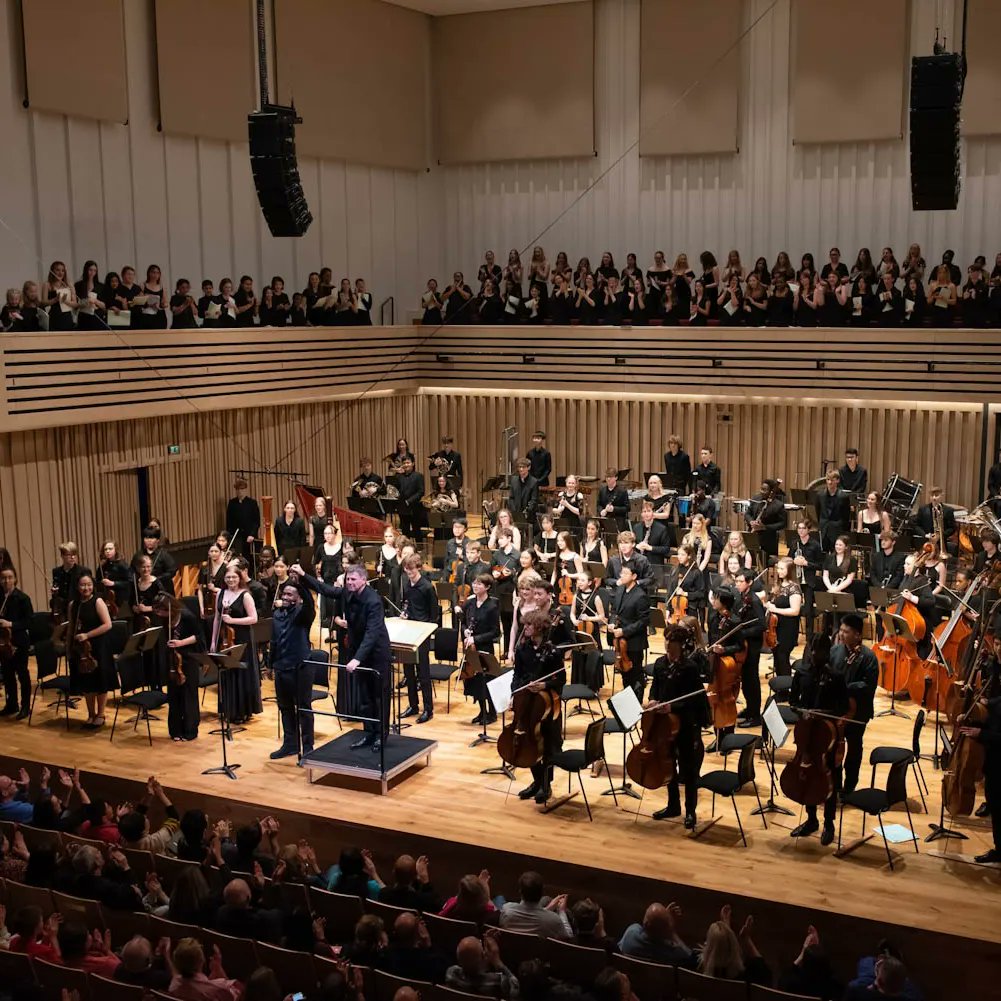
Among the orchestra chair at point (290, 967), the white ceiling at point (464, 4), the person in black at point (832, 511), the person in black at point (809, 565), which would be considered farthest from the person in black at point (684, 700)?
the white ceiling at point (464, 4)

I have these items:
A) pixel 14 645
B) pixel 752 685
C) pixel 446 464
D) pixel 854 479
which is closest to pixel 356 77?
pixel 446 464

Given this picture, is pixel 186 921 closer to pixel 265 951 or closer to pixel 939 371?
pixel 265 951

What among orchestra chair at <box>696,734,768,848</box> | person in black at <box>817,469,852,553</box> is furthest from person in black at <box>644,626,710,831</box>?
person in black at <box>817,469,852,553</box>

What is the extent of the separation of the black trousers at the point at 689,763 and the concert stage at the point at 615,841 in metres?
0.23

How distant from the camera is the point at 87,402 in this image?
13.5 metres

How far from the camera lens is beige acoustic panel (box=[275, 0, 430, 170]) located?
17.5 metres

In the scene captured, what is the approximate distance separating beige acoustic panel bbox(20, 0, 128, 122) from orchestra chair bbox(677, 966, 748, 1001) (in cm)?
1256

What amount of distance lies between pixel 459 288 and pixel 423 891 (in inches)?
519

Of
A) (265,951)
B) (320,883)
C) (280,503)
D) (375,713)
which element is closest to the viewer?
(265,951)

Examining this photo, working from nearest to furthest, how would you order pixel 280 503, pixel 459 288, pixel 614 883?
pixel 614 883 → pixel 280 503 → pixel 459 288

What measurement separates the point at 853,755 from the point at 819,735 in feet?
2.16

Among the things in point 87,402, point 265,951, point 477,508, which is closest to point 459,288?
point 477,508

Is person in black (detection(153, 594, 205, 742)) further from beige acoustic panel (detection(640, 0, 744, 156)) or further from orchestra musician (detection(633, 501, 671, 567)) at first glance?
beige acoustic panel (detection(640, 0, 744, 156))

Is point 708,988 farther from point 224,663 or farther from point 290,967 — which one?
point 224,663
